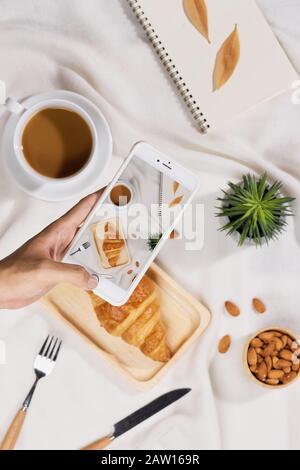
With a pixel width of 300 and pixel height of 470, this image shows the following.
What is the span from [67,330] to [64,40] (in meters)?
0.52

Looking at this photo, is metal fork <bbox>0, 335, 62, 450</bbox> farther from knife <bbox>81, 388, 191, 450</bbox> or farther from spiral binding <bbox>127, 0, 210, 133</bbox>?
spiral binding <bbox>127, 0, 210, 133</bbox>

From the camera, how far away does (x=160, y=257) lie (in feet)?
3.03

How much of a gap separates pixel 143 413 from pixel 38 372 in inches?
8.1

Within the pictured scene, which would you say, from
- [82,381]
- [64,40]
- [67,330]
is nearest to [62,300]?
[67,330]

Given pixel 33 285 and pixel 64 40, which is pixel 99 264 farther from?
pixel 64 40

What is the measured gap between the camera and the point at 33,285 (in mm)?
812

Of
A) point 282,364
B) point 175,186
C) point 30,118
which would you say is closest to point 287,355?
point 282,364

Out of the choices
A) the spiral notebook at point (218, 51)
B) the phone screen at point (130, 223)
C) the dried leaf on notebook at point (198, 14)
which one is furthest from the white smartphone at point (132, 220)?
the dried leaf on notebook at point (198, 14)

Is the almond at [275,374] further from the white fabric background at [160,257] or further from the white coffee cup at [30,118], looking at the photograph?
the white coffee cup at [30,118]

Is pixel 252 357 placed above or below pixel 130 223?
below

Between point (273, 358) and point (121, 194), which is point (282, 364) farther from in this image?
point (121, 194)

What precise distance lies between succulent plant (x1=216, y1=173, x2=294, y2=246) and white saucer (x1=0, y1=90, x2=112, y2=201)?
22 centimetres

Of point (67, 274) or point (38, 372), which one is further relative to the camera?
point (38, 372)
